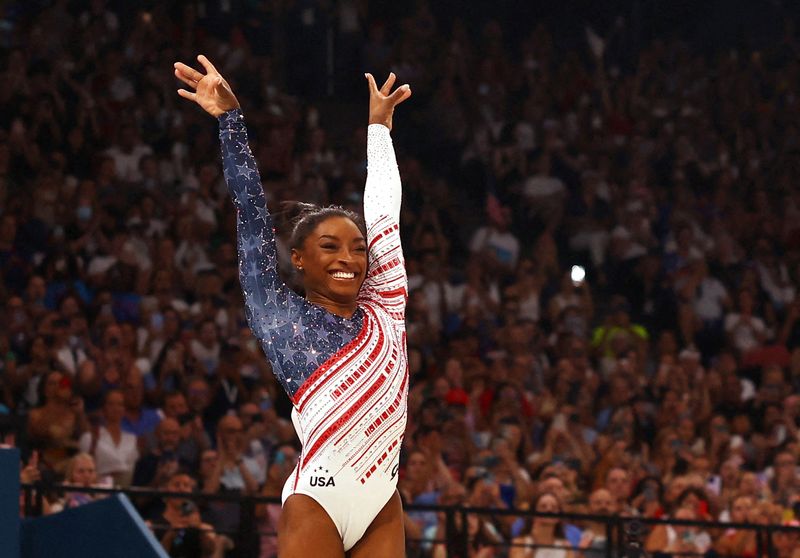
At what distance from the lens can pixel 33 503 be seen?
274 inches

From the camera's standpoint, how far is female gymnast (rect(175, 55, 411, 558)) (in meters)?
3.79

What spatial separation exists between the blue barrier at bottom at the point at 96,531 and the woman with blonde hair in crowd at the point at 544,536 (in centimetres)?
244

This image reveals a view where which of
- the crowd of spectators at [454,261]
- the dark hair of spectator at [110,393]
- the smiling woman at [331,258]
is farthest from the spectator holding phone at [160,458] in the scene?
the smiling woman at [331,258]

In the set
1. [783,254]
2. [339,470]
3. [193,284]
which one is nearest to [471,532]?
[193,284]

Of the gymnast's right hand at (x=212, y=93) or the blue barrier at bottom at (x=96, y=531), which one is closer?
the gymnast's right hand at (x=212, y=93)

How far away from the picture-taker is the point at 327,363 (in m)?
3.88

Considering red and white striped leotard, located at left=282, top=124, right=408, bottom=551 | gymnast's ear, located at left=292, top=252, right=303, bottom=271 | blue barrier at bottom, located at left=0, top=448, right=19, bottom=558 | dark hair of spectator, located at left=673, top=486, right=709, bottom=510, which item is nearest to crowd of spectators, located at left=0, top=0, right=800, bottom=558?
dark hair of spectator, located at left=673, top=486, right=709, bottom=510

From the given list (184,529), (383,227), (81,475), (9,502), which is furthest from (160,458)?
(383,227)

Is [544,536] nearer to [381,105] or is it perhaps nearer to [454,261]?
[381,105]

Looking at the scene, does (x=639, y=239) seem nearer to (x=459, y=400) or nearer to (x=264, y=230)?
(x=459, y=400)

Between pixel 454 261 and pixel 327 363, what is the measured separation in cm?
794

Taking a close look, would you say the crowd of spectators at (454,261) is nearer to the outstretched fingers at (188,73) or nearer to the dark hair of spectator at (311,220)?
the dark hair of spectator at (311,220)

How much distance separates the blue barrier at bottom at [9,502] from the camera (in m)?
4.88

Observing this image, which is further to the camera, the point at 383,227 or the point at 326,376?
the point at 383,227
